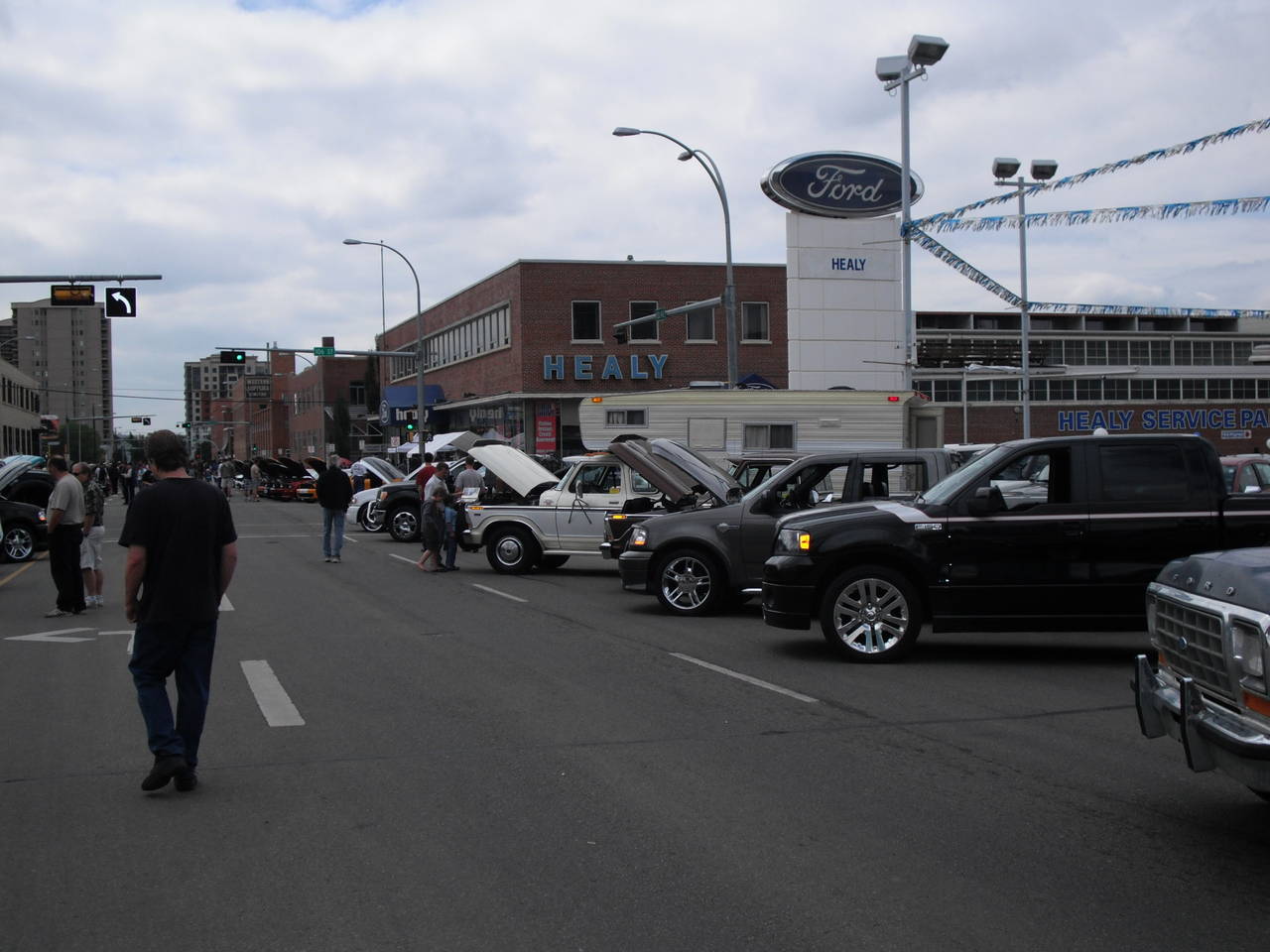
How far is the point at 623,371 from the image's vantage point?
49.6m

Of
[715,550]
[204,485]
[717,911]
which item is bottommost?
[717,911]

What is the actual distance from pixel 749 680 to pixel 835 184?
26603mm

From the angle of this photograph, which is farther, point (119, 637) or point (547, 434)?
point (547, 434)

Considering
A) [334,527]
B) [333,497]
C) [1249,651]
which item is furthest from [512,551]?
[1249,651]

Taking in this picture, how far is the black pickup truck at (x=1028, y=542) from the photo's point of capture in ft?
31.4

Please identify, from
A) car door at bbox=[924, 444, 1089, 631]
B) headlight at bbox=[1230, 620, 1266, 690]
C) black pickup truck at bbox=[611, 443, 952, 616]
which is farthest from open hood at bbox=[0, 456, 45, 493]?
headlight at bbox=[1230, 620, 1266, 690]

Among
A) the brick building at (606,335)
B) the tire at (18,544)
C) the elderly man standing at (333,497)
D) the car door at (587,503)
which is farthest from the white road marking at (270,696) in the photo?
the brick building at (606,335)

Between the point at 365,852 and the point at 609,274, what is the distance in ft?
149

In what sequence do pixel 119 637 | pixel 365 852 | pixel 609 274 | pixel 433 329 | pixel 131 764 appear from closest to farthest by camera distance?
pixel 365 852, pixel 131 764, pixel 119 637, pixel 609 274, pixel 433 329

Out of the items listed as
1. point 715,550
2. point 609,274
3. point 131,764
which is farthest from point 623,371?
point 131,764

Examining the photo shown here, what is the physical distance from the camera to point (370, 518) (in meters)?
27.6

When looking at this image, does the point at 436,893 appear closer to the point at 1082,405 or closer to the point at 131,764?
the point at 131,764

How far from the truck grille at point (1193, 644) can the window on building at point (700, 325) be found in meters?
44.9

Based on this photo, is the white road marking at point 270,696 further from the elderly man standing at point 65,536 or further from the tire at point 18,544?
the tire at point 18,544
